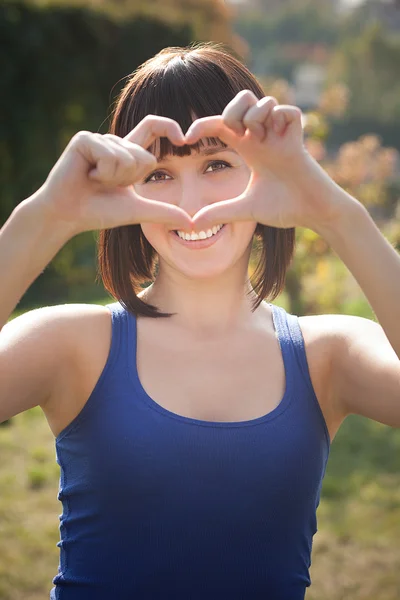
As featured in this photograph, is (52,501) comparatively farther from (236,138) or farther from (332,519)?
(236,138)

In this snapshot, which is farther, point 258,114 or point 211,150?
point 211,150

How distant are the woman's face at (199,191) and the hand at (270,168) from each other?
0.27 m

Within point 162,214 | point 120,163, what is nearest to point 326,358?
point 162,214

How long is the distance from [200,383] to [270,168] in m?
0.59

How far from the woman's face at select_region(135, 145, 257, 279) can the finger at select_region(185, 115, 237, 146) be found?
0.30 meters

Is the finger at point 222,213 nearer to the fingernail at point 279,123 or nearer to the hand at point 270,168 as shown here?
the hand at point 270,168

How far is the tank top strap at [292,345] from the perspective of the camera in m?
2.09

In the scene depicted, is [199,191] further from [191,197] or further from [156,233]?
[156,233]

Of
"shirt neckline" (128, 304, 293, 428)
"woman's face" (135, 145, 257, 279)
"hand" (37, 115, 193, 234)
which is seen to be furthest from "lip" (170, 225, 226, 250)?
"hand" (37, 115, 193, 234)

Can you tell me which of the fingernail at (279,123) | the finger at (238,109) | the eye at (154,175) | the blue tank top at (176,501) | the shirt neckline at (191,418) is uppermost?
the eye at (154,175)

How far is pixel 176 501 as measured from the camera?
76.0 inches

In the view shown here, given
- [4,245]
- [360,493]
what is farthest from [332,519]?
[4,245]

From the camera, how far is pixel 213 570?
1938mm

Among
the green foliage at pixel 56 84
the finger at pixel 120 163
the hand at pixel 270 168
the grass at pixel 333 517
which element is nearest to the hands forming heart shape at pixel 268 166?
the hand at pixel 270 168
